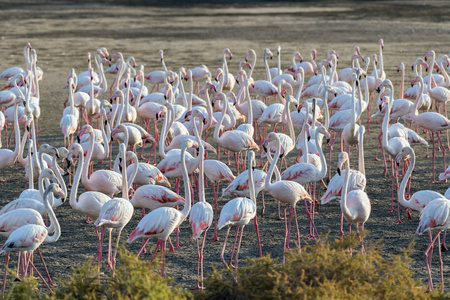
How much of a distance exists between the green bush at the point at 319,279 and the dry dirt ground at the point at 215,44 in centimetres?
137

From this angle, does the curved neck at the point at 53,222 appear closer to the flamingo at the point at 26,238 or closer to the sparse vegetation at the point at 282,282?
the flamingo at the point at 26,238

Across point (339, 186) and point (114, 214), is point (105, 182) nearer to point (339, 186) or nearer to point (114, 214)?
point (114, 214)

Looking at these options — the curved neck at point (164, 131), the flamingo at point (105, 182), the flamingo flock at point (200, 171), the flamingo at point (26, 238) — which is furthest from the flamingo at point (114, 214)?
the curved neck at point (164, 131)

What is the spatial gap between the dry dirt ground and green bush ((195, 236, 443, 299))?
137 cm

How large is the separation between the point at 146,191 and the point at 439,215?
2.79m

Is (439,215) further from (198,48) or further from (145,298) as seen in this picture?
(198,48)

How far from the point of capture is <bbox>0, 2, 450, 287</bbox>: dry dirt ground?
23.5 ft

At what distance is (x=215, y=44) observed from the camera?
2161cm

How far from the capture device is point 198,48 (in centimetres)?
2089

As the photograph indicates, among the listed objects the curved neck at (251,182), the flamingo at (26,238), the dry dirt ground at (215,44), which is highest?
the curved neck at (251,182)

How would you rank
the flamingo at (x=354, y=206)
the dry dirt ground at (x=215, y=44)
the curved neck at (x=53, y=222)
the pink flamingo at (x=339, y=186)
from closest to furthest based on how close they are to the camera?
A: the curved neck at (x=53, y=222) < the flamingo at (x=354, y=206) < the pink flamingo at (x=339, y=186) < the dry dirt ground at (x=215, y=44)

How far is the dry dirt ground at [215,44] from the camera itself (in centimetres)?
717

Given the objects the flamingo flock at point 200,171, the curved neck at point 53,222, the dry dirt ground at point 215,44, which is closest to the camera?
the curved neck at point 53,222

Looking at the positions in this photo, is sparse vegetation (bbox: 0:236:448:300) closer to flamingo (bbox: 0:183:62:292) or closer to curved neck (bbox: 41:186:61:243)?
flamingo (bbox: 0:183:62:292)
